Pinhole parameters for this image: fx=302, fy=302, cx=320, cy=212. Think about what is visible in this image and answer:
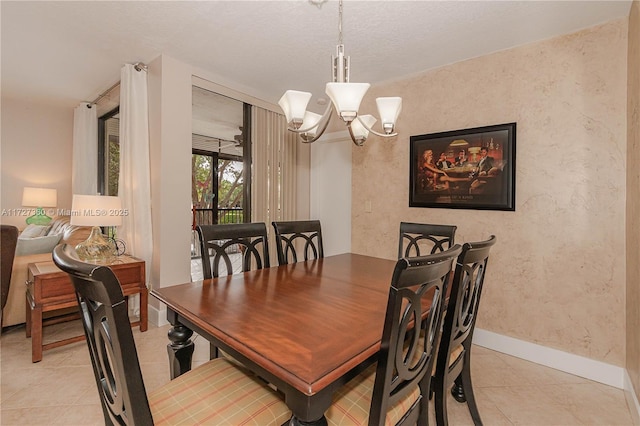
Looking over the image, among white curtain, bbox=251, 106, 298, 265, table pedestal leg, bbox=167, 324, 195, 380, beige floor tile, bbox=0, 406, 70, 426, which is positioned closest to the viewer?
table pedestal leg, bbox=167, 324, 195, 380

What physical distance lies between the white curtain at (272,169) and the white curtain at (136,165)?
1.14 m

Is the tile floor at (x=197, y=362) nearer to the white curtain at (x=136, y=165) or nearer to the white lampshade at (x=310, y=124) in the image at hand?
the white curtain at (x=136, y=165)

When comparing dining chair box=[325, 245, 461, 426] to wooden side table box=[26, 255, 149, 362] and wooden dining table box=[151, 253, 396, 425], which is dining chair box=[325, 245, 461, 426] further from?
wooden side table box=[26, 255, 149, 362]

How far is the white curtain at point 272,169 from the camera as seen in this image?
370 centimetres

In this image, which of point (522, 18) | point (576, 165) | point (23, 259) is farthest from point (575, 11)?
point (23, 259)

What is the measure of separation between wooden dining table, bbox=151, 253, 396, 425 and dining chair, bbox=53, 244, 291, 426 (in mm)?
165

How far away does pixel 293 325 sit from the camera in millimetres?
1124

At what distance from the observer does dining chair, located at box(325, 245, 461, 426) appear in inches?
35.1

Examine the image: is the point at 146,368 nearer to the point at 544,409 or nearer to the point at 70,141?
the point at 544,409

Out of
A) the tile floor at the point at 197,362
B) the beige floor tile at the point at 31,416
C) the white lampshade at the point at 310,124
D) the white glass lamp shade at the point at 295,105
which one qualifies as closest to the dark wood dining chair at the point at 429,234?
the tile floor at the point at 197,362

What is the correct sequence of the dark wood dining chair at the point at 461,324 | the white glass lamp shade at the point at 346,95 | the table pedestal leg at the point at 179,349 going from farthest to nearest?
1. the white glass lamp shade at the point at 346,95
2. the table pedestal leg at the point at 179,349
3. the dark wood dining chair at the point at 461,324

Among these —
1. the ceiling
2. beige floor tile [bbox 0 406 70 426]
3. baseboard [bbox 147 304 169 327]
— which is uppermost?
the ceiling

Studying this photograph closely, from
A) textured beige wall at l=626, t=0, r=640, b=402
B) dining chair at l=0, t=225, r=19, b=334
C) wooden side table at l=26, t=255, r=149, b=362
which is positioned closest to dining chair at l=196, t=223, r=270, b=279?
wooden side table at l=26, t=255, r=149, b=362

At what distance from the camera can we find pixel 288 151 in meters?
4.07
